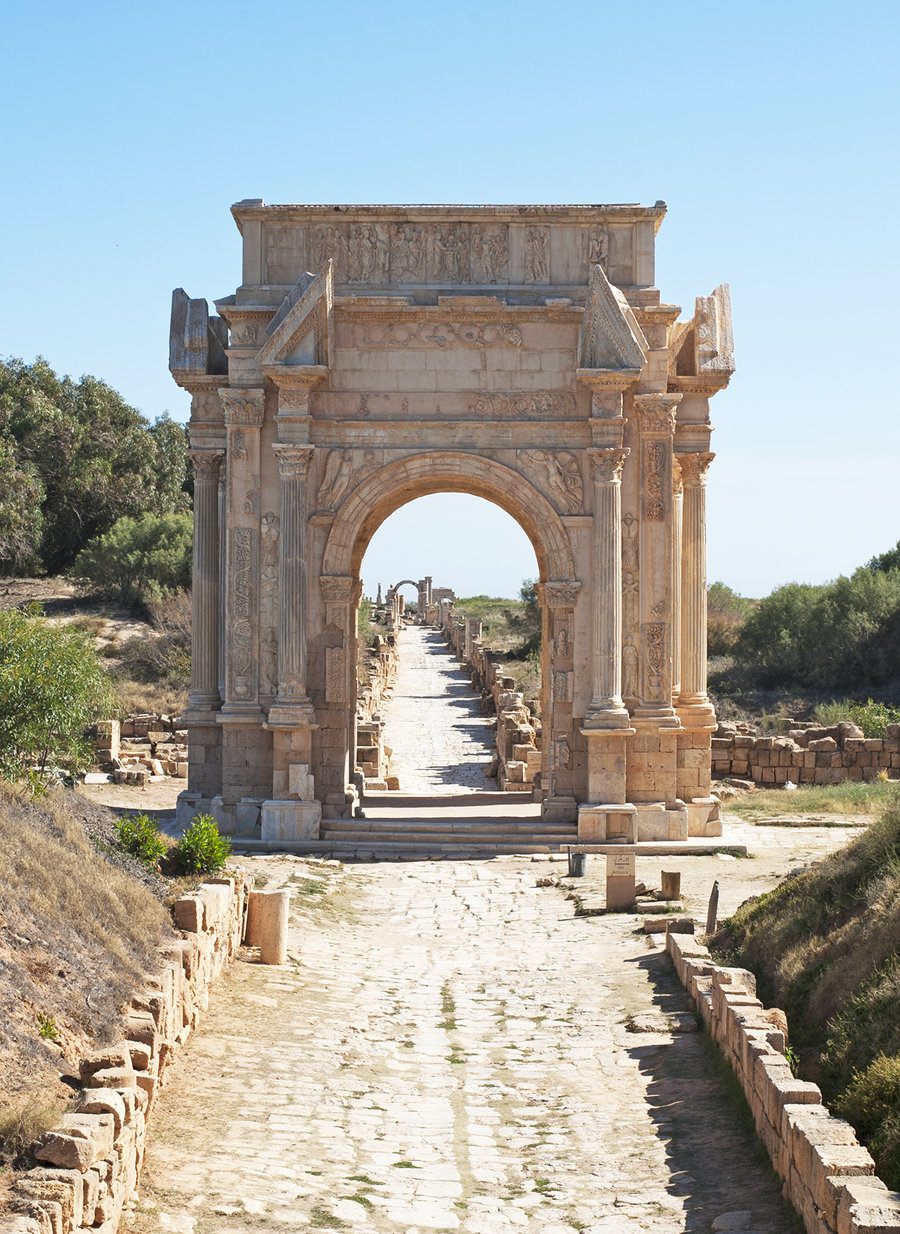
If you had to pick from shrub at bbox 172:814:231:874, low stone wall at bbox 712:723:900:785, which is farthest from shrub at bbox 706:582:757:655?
shrub at bbox 172:814:231:874

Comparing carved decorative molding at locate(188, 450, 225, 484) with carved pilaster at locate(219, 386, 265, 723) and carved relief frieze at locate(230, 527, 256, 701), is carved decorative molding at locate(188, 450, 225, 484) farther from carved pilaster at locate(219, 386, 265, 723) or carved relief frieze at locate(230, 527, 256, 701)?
carved relief frieze at locate(230, 527, 256, 701)

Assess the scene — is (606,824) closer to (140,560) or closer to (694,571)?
(694,571)

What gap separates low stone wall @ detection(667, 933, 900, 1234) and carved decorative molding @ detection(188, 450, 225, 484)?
11856 mm

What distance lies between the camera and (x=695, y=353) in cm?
1880

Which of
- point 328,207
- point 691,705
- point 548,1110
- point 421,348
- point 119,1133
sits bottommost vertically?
point 548,1110

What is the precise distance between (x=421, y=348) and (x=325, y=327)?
4.25 ft

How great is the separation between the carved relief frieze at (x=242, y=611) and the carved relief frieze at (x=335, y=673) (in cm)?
100

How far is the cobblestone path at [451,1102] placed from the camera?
6148 millimetres

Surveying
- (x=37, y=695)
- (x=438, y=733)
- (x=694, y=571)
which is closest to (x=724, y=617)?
(x=438, y=733)

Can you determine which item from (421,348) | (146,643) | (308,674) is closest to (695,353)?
(421,348)

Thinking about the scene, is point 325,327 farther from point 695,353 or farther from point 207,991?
point 207,991

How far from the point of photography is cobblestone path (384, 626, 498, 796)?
24266 mm

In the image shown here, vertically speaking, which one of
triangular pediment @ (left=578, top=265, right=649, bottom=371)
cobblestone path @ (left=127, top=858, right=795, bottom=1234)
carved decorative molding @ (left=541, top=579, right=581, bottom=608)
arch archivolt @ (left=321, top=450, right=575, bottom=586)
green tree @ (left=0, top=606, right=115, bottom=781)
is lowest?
cobblestone path @ (left=127, top=858, right=795, bottom=1234)

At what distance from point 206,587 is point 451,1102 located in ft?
39.0
